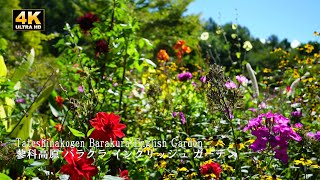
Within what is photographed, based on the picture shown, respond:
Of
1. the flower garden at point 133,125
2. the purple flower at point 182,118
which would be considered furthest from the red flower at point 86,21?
the purple flower at point 182,118

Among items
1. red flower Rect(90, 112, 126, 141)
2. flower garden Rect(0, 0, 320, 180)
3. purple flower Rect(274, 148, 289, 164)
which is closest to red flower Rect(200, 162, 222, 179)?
flower garden Rect(0, 0, 320, 180)

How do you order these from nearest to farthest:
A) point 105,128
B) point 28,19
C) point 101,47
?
point 105,128, point 101,47, point 28,19

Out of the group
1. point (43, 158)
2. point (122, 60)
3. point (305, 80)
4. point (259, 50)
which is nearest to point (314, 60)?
point (305, 80)

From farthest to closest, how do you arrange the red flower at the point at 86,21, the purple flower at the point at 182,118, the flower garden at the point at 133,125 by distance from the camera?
the red flower at the point at 86,21 < the purple flower at the point at 182,118 < the flower garden at the point at 133,125

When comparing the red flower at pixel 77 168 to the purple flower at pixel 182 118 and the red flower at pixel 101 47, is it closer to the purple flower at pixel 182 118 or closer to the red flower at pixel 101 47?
the purple flower at pixel 182 118

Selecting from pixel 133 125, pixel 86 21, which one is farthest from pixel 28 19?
pixel 133 125

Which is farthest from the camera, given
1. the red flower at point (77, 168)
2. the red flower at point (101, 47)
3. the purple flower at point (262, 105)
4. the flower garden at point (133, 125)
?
the purple flower at point (262, 105)

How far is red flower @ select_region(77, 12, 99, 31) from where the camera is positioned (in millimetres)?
3348

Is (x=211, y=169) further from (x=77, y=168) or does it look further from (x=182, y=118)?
(x=182, y=118)

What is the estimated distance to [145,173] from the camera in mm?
2504

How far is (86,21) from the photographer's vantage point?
11.0 feet

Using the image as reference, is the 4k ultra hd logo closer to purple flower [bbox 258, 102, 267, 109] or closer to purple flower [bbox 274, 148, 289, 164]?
purple flower [bbox 258, 102, 267, 109]

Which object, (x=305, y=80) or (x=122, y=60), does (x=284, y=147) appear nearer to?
(x=122, y=60)

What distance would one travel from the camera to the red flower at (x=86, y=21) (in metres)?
3.35
